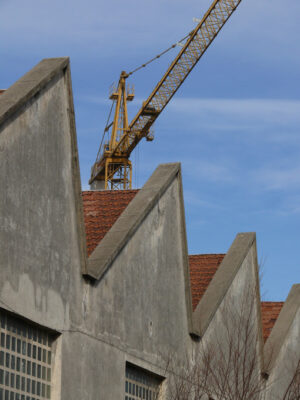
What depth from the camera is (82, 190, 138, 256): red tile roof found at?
2009 centimetres

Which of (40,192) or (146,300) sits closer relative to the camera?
(40,192)

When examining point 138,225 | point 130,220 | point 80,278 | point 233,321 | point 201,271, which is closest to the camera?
point 80,278

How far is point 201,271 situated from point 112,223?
18.9 ft

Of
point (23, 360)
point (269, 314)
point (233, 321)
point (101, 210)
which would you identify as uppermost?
point (269, 314)

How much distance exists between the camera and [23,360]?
15.2m

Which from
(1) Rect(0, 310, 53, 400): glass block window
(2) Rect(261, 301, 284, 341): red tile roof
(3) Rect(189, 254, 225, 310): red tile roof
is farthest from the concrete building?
(2) Rect(261, 301, 284, 341): red tile roof

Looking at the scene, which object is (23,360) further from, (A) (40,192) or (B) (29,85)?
(B) (29,85)

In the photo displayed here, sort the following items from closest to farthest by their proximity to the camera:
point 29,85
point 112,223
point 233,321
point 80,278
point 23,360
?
point 23,360
point 29,85
point 80,278
point 112,223
point 233,321

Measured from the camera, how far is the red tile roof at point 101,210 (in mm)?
20094

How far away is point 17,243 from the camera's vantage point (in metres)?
14.9

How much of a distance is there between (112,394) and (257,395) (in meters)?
5.32

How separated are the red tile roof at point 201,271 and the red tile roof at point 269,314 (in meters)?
3.75

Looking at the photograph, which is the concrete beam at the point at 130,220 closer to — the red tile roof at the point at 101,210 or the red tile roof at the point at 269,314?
the red tile roof at the point at 101,210

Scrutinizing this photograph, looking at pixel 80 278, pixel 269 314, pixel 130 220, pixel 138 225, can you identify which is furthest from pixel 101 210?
pixel 269 314
